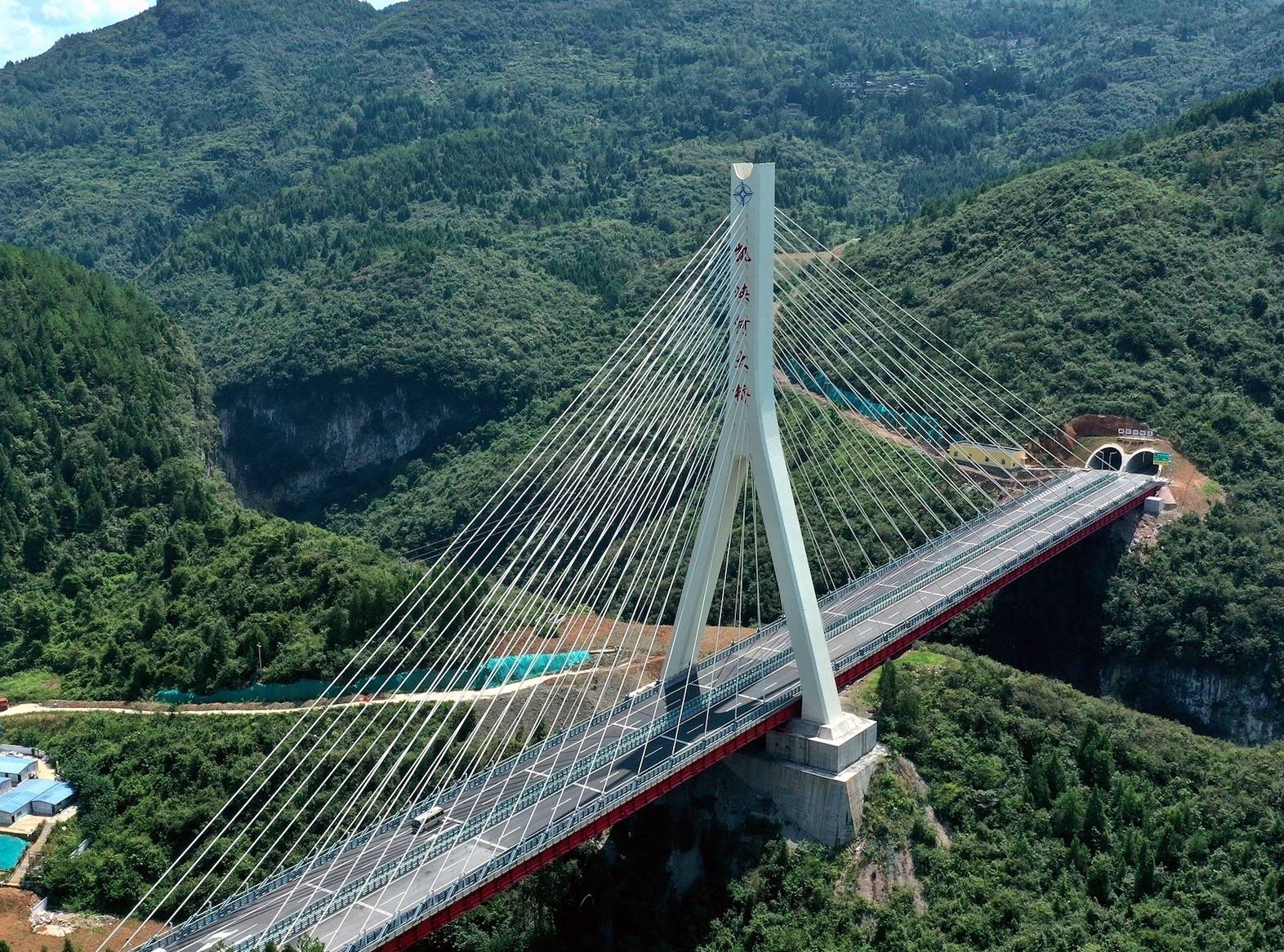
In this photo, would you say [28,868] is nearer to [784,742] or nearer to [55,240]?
[784,742]

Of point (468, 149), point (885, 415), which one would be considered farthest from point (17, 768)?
point (468, 149)

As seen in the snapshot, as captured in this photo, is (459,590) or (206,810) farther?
(459,590)

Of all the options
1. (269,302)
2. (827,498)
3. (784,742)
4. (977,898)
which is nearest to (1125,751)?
(977,898)

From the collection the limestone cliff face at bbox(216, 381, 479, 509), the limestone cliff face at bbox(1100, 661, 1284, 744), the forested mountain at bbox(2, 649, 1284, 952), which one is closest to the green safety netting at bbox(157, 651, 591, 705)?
the forested mountain at bbox(2, 649, 1284, 952)

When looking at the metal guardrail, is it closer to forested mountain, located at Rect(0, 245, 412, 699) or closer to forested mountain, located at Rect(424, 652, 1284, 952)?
forested mountain, located at Rect(424, 652, 1284, 952)

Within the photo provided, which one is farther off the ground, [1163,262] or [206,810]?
[1163,262]

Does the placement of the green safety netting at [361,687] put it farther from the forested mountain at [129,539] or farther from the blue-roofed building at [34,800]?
the blue-roofed building at [34,800]

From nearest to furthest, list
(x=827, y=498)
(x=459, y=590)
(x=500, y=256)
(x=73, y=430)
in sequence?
(x=459, y=590) → (x=827, y=498) → (x=73, y=430) → (x=500, y=256)
